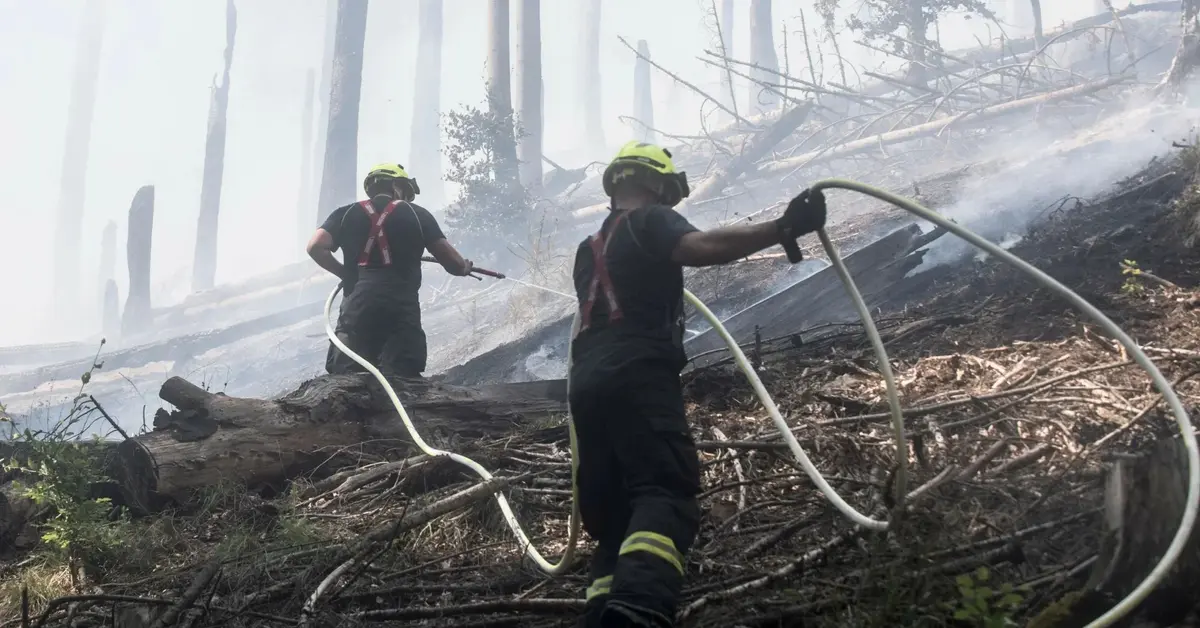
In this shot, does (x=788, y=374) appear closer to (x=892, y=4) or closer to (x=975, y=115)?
(x=975, y=115)

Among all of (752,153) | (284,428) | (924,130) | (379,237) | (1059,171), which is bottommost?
(284,428)

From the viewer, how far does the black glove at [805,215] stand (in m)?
2.32

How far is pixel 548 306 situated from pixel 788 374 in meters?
6.27

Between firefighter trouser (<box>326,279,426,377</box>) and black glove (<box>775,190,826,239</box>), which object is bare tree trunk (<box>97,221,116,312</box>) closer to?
firefighter trouser (<box>326,279,426,377</box>)

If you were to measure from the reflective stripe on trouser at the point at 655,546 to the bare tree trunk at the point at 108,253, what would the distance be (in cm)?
4921

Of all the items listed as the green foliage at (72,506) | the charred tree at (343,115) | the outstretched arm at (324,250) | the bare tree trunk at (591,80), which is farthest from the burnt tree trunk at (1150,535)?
the bare tree trunk at (591,80)

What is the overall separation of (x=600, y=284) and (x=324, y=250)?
3.22 meters

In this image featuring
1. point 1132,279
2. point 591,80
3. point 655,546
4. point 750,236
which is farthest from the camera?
point 591,80

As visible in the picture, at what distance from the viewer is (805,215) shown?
7.60ft

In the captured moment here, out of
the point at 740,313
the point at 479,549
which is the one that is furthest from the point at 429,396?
the point at 740,313

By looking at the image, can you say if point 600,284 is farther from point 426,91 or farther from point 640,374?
point 426,91

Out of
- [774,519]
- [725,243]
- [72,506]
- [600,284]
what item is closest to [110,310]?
[72,506]

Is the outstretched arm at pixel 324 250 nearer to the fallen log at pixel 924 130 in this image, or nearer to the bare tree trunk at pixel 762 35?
the fallen log at pixel 924 130

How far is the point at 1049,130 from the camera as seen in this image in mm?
12773
